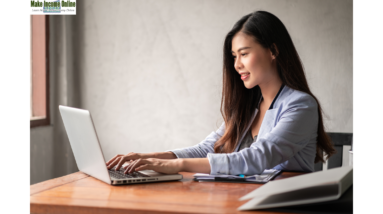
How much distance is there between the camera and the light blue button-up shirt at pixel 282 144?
1217 millimetres

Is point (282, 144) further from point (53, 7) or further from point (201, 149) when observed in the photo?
point (53, 7)

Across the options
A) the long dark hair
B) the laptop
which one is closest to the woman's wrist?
the laptop

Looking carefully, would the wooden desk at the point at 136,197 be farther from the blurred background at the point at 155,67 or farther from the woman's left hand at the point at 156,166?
the blurred background at the point at 155,67

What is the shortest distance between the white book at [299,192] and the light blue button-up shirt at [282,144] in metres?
0.37

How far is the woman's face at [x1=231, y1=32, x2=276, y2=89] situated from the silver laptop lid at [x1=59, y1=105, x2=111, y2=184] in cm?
74

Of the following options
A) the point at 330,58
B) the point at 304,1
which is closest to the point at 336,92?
the point at 330,58

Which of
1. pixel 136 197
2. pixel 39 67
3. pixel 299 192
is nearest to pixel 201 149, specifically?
pixel 136 197

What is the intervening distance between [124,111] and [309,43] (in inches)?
60.0

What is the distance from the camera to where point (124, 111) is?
10.1 ft

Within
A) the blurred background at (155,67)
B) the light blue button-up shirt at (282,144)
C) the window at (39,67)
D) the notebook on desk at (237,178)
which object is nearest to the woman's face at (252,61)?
the light blue button-up shirt at (282,144)

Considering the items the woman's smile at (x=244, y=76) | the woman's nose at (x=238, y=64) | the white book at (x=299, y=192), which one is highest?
the woman's nose at (x=238, y=64)

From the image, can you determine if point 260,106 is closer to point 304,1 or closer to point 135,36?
point 304,1

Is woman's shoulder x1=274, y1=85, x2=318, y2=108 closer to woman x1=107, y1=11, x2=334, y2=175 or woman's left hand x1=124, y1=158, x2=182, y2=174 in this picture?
woman x1=107, y1=11, x2=334, y2=175

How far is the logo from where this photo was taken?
8.78 ft
